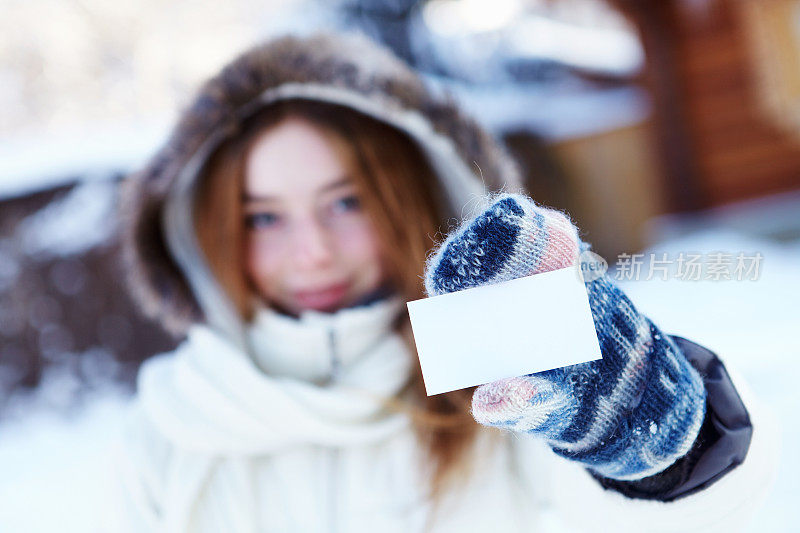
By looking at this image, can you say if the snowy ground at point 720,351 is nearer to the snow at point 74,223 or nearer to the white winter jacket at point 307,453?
the white winter jacket at point 307,453

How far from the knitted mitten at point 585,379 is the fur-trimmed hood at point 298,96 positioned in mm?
297

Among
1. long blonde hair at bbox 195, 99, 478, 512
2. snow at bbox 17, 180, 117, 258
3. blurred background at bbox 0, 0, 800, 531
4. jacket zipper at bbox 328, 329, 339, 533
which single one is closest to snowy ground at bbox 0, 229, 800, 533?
blurred background at bbox 0, 0, 800, 531

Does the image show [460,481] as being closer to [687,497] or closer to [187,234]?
[687,497]

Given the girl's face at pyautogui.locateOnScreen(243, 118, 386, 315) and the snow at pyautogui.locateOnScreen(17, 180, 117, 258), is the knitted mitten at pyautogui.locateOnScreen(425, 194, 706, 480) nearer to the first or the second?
the girl's face at pyautogui.locateOnScreen(243, 118, 386, 315)

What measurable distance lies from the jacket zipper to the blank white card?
16.4 inches

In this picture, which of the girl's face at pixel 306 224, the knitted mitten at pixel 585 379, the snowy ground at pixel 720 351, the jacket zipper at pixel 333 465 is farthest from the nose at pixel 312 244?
the snowy ground at pixel 720 351

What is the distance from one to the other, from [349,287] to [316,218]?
114 mm

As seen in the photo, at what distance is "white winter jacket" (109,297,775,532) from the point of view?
801 millimetres

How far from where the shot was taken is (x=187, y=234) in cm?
97

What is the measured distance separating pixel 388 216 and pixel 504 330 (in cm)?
43

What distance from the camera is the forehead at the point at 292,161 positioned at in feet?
2.60

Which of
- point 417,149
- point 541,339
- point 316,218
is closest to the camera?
point 541,339

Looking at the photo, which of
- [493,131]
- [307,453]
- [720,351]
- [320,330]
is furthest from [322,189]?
[493,131]

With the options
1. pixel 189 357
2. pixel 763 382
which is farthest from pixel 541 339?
pixel 763 382
